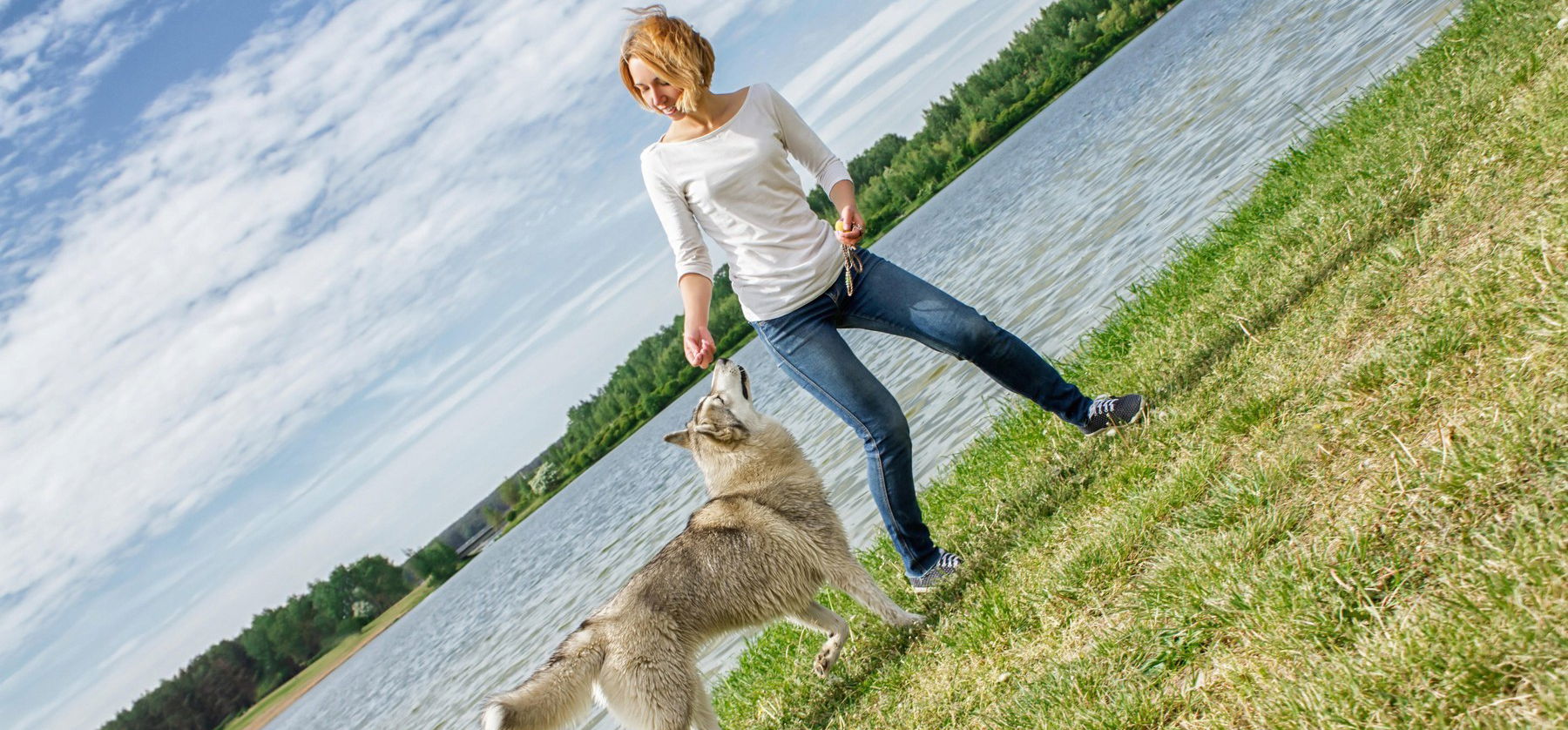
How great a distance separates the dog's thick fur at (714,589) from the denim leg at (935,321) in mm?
1172

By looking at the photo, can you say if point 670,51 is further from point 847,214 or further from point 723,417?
point 723,417

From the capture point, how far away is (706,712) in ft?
18.4

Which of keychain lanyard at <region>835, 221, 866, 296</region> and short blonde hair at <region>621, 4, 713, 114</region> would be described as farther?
keychain lanyard at <region>835, 221, 866, 296</region>

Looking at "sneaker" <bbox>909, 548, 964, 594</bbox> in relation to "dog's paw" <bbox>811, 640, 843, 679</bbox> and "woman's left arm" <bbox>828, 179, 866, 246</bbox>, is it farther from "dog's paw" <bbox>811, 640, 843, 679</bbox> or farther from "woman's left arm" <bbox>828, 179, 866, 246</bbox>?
"woman's left arm" <bbox>828, 179, 866, 246</bbox>

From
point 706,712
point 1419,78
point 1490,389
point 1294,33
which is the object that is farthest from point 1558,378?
point 1294,33

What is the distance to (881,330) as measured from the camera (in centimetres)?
566

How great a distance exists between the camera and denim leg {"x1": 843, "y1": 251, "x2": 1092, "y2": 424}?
218 inches

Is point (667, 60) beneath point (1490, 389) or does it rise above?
above

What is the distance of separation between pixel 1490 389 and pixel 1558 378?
0.28 m

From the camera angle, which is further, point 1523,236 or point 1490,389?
point 1523,236

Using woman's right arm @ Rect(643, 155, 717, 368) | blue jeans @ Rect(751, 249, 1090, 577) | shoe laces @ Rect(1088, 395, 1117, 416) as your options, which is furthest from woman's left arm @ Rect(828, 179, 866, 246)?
shoe laces @ Rect(1088, 395, 1117, 416)

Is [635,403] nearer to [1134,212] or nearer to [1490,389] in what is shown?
[1134,212]

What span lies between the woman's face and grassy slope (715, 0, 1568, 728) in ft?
10.1

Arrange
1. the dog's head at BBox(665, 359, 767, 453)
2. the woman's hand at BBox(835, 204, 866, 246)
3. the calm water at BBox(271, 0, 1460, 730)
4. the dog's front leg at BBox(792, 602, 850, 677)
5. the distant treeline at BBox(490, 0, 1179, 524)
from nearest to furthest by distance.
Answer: the woman's hand at BBox(835, 204, 866, 246) → the dog's front leg at BBox(792, 602, 850, 677) → the dog's head at BBox(665, 359, 767, 453) → the calm water at BBox(271, 0, 1460, 730) → the distant treeline at BBox(490, 0, 1179, 524)
